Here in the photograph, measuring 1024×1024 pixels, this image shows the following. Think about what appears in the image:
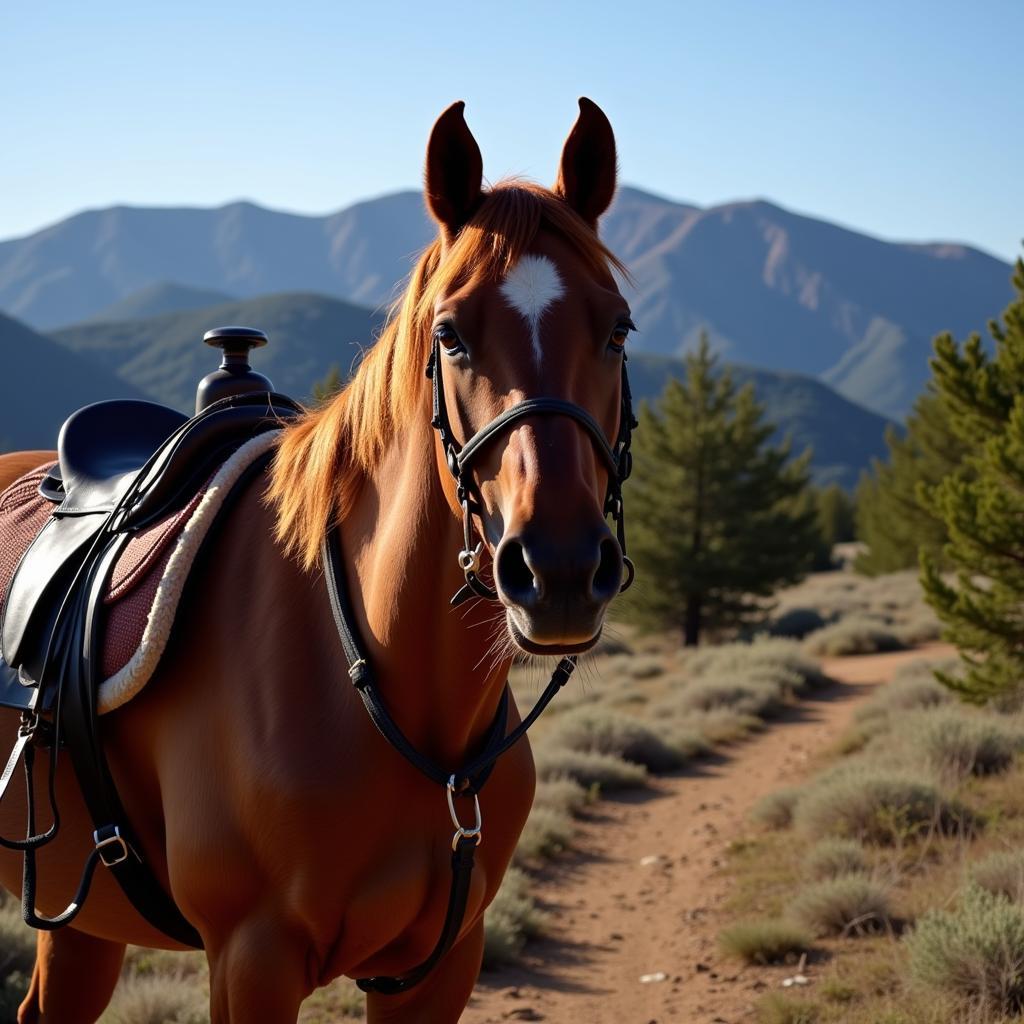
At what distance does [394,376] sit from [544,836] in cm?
650

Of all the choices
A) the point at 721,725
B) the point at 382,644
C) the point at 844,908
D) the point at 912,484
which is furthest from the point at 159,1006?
the point at 912,484

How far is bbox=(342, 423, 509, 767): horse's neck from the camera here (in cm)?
229

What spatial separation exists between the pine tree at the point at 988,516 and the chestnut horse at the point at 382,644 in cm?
774

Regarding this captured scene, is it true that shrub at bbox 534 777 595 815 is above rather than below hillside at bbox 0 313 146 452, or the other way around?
below

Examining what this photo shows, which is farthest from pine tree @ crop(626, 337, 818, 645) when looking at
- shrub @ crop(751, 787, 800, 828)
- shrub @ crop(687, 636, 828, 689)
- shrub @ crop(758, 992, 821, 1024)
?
shrub @ crop(758, 992, 821, 1024)

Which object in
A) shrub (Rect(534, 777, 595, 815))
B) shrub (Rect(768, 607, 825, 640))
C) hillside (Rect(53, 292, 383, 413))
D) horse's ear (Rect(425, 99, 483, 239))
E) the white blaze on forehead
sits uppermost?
hillside (Rect(53, 292, 383, 413))

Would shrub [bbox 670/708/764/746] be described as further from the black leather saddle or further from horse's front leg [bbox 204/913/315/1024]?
horse's front leg [bbox 204/913/315/1024]

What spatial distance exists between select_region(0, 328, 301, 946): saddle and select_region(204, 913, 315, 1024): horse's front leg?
43cm

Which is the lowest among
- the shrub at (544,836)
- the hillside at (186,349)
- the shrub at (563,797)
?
the shrub at (563,797)

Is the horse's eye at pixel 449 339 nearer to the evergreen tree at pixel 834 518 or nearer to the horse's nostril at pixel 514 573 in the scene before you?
the horse's nostril at pixel 514 573

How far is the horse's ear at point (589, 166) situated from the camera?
2.36 meters

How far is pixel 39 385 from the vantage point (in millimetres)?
131125

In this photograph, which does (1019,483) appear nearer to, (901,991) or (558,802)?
(558,802)

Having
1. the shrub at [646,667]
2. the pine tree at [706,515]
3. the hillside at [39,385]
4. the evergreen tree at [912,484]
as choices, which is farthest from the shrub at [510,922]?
the hillside at [39,385]
